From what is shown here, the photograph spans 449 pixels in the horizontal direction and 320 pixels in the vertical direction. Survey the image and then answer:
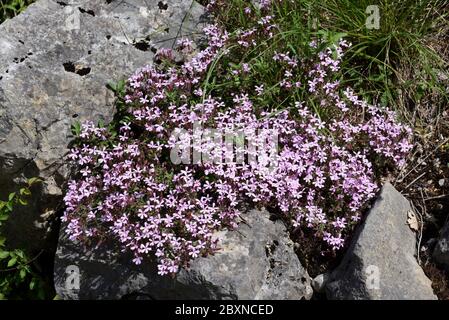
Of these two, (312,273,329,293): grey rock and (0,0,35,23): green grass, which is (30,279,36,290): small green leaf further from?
(0,0,35,23): green grass

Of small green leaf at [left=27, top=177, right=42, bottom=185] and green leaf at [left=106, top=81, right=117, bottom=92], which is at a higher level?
green leaf at [left=106, top=81, right=117, bottom=92]

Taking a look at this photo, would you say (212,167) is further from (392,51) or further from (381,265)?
(392,51)

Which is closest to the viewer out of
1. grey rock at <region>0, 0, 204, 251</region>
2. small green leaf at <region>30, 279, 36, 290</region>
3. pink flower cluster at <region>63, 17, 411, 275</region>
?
pink flower cluster at <region>63, 17, 411, 275</region>

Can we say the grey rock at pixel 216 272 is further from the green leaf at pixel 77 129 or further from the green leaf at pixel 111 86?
the green leaf at pixel 111 86

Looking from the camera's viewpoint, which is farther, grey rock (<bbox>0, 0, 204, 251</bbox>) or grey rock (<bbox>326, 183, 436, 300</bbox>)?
grey rock (<bbox>0, 0, 204, 251</bbox>)

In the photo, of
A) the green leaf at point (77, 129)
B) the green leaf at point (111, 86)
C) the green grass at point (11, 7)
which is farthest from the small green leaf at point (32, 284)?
the green grass at point (11, 7)

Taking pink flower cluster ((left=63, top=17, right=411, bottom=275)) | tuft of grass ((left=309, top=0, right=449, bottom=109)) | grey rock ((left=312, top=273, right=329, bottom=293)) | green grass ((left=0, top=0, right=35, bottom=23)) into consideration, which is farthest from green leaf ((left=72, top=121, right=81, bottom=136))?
tuft of grass ((left=309, top=0, right=449, bottom=109))

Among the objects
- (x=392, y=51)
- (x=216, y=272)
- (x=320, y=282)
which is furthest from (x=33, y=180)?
(x=392, y=51)
